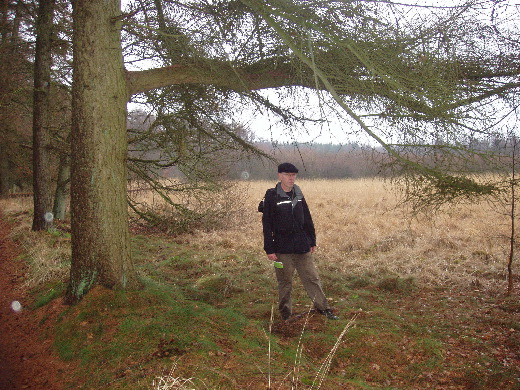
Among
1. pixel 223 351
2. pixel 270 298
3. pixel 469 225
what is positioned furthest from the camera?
pixel 469 225

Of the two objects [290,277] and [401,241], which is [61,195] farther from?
[401,241]

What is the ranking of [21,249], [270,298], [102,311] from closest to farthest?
1. [102,311]
2. [270,298]
3. [21,249]

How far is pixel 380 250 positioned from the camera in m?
10.6

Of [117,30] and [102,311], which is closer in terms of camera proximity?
[102,311]

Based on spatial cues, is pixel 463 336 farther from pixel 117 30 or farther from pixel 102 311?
pixel 117 30

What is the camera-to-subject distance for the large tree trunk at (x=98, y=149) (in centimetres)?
484

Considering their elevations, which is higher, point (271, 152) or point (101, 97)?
point (101, 97)

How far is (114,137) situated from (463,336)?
513cm

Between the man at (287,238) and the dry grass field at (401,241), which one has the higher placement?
the man at (287,238)

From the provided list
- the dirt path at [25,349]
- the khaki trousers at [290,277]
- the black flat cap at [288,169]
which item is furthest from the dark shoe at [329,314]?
the dirt path at [25,349]

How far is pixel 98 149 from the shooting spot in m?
4.88

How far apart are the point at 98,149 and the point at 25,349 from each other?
248 centimetres

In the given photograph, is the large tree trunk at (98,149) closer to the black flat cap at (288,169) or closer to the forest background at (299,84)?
the forest background at (299,84)

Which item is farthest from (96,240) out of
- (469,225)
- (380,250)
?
(469,225)
